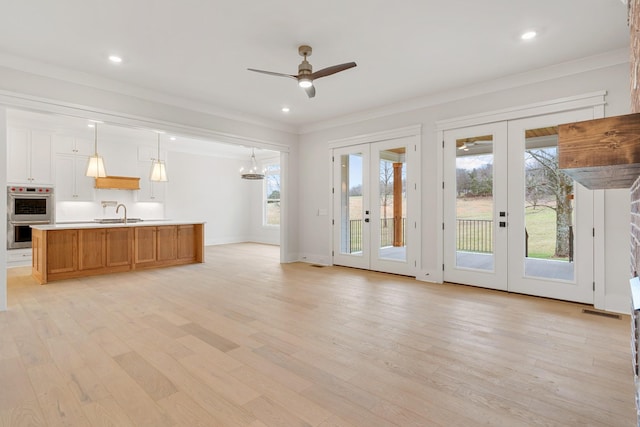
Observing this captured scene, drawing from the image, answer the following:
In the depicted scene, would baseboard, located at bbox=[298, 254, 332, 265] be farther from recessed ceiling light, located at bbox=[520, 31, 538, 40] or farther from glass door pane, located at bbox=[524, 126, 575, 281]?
recessed ceiling light, located at bbox=[520, 31, 538, 40]

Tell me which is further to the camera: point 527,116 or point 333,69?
point 527,116

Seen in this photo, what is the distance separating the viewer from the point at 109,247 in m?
5.79

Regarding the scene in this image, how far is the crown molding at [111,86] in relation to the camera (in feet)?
12.5

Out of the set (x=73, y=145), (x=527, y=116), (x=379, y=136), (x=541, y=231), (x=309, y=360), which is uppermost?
(x=73, y=145)

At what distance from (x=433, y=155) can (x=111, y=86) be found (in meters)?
4.88

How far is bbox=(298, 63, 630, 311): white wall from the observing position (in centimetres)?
368

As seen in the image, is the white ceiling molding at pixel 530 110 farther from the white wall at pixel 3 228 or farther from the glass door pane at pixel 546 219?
the white wall at pixel 3 228

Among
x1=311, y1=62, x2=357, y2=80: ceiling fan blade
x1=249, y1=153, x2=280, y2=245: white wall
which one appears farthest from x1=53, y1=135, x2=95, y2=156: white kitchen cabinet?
x1=311, y1=62, x2=357, y2=80: ceiling fan blade

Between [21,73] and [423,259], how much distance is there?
599cm

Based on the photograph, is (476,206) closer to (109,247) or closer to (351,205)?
(351,205)

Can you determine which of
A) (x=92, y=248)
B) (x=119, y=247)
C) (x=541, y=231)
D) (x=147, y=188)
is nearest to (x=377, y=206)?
(x=541, y=231)

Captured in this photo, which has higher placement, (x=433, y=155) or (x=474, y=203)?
(x=433, y=155)

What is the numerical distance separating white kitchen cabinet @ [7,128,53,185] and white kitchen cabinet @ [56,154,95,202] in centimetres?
19

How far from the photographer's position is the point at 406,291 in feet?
14.9
